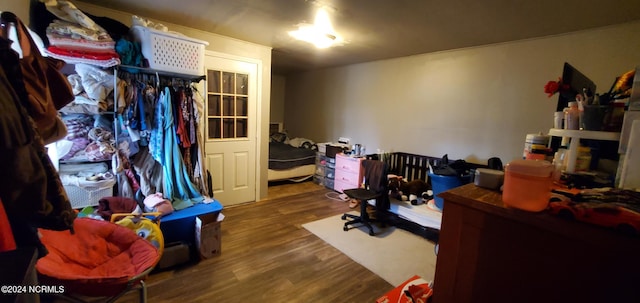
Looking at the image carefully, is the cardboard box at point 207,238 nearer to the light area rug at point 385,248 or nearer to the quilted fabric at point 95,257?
the quilted fabric at point 95,257

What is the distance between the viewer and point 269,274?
7.33 feet

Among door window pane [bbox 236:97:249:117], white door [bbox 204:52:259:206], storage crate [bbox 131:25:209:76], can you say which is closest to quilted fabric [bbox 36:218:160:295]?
storage crate [bbox 131:25:209:76]

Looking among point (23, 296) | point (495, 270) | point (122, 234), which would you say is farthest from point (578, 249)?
point (122, 234)

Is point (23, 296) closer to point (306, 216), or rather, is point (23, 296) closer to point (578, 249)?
point (578, 249)

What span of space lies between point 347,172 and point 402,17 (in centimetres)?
256

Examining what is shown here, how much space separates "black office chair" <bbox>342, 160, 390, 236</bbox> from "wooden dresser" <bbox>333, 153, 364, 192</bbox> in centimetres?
81

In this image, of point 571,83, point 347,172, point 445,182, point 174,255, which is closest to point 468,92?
point 445,182

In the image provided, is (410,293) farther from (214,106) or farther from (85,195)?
(214,106)

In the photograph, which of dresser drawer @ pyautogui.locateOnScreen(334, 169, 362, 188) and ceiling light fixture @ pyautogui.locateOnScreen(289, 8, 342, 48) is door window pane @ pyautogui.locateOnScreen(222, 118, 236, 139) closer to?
ceiling light fixture @ pyautogui.locateOnScreen(289, 8, 342, 48)

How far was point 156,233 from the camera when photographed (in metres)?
1.99

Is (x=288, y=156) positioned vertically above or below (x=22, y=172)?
below

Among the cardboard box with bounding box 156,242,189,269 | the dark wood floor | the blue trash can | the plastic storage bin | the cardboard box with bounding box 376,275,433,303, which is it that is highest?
the blue trash can

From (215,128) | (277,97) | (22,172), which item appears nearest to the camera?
(22,172)

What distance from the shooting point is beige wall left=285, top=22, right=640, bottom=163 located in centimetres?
250
